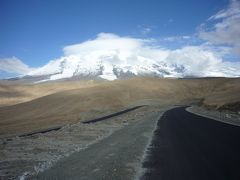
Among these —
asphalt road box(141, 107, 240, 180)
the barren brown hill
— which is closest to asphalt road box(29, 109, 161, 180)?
asphalt road box(141, 107, 240, 180)

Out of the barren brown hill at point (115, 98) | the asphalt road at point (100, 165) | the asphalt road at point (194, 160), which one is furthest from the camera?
the barren brown hill at point (115, 98)

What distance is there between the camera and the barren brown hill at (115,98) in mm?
85125

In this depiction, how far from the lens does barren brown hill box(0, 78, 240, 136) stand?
85.1 metres

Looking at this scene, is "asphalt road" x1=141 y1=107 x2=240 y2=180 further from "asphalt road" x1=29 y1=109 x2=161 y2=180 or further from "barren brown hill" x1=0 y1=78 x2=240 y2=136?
"barren brown hill" x1=0 y1=78 x2=240 y2=136

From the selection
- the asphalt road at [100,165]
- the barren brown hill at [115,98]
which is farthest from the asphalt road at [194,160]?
the barren brown hill at [115,98]

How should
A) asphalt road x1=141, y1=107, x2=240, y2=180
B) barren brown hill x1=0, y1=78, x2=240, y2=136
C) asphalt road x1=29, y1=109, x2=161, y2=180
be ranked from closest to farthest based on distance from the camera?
asphalt road x1=141, y1=107, x2=240, y2=180
asphalt road x1=29, y1=109, x2=161, y2=180
barren brown hill x1=0, y1=78, x2=240, y2=136

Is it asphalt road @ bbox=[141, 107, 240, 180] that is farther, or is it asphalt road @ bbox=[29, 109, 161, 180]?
asphalt road @ bbox=[29, 109, 161, 180]

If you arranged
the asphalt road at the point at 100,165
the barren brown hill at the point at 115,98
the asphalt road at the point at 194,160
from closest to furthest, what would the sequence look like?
the asphalt road at the point at 194,160
the asphalt road at the point at 100,165
the barren brown hill at the point at 115,98

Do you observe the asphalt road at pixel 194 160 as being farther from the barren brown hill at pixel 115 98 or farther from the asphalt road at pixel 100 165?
the barren brown hill at pixel 115 98

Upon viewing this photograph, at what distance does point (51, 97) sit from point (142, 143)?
101 m

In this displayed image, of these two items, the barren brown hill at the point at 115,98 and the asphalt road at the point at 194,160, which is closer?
the asphalt road at the point at 194,160

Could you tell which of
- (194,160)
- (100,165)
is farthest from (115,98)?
(100,165)

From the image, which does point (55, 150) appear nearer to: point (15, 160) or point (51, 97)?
point (15, 160)

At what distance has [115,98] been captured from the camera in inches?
4734
